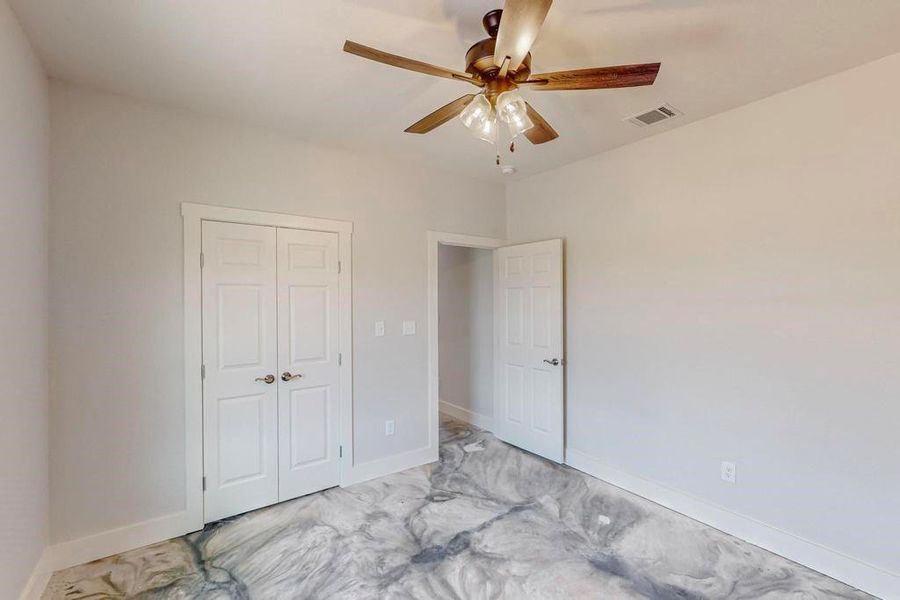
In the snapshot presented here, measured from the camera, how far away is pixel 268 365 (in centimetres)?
282

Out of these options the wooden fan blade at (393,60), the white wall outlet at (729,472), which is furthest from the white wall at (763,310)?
the wooden fan blade at (393,60)

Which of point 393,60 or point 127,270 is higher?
point 393,60

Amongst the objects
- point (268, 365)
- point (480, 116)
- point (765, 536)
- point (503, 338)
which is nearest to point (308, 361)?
point (268, 365)

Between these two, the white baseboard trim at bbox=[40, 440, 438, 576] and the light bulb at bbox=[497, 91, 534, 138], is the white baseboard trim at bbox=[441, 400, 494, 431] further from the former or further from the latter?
the light bulb at bbox=[497, 91, 534, 138]

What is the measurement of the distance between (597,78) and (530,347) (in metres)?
2.63

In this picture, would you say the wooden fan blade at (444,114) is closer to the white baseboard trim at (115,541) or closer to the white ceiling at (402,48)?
the white ceiling at (402,48)

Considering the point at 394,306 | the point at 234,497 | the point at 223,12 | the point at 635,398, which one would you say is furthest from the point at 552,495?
the point at 223,12

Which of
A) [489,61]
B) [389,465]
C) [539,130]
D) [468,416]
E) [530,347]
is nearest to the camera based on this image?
Result: [489,61]

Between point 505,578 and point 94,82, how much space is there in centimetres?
356

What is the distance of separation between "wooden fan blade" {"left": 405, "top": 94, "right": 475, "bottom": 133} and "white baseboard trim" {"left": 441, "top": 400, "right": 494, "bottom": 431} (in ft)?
10.7

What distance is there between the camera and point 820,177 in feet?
7.21

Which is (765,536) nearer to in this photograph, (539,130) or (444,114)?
(539,130)

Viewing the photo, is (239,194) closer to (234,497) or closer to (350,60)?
(350,60)

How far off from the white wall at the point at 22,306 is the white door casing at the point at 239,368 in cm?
75
